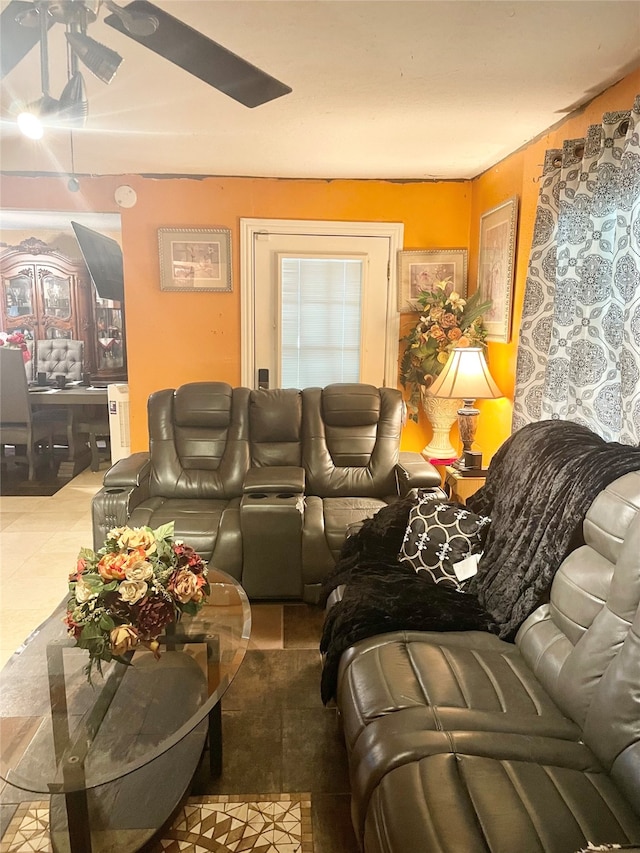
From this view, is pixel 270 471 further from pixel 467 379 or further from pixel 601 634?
pixel 601 634

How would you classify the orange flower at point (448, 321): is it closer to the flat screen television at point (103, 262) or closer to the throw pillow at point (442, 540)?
the throw pillow at point (442, 540)

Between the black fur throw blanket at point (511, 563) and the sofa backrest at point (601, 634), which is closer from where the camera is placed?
the sofa backrest at point (601, 634)

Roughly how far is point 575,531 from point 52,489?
13.6ft

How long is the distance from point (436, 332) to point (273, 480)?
5.40 ft

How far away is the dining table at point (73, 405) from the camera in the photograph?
5051 millimetres

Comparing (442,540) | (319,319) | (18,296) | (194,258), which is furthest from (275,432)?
(18,296)

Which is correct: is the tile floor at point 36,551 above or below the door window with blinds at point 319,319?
below

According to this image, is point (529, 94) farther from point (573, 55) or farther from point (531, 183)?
point (531, 183)

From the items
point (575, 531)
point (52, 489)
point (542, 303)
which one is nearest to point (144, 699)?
point (575, 531)

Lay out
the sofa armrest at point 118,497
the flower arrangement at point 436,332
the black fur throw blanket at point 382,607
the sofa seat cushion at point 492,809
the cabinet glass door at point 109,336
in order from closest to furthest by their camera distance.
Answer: the sofa seat cushion at point 492,809 < the black fur throw blanket at point 382,607 < the sofa armrest at point 118,497 < the flower arrangement at point 436,332 < the cabinet glass door at point 109,336

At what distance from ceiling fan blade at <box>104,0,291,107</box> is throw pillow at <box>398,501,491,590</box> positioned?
5.45ft

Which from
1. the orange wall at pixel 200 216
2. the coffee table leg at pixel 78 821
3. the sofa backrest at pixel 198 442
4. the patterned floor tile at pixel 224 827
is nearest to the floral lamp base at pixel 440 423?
the orange wall at pixel 200 216

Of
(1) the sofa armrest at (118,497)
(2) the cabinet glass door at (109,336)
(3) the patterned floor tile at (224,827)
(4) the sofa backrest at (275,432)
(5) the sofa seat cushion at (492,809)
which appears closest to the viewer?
(5) the sofa seat cushion at (492,809)

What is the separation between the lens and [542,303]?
8.46 ft
